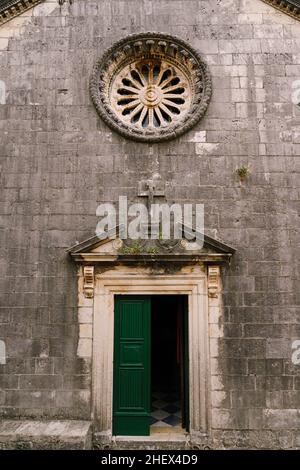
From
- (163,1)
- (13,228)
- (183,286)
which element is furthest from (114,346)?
(163,1)

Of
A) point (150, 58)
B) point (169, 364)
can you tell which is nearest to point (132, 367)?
point (169, 364)

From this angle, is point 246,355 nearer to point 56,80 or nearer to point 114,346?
point 114,346

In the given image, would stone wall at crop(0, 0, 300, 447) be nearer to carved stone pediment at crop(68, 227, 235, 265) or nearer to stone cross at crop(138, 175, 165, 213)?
stone cross at crop(138, 175, 165, 213)

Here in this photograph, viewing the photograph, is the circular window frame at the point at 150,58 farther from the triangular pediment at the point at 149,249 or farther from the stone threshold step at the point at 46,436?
the stone threshold step at the point at 46,436

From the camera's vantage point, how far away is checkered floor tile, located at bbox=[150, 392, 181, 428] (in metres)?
7.65

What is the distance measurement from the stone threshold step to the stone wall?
0.31 m

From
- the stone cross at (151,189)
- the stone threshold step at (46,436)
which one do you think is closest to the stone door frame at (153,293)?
the stone threshold step at (46,436)

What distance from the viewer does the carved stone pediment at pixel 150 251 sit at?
22.9 feet

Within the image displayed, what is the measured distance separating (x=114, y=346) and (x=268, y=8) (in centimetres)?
697

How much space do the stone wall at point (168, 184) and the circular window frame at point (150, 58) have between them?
177mm

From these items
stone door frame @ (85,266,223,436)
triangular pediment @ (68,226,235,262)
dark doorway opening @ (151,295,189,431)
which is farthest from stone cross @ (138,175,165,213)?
dark doorway opening @ (151,295,189,431)

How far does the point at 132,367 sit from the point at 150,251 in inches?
78.7

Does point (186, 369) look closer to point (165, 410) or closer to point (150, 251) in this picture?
→ point (165, 410)
